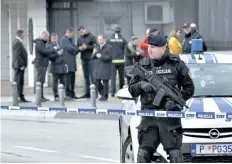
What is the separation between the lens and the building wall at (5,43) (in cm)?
2581

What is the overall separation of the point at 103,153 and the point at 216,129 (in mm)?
3915

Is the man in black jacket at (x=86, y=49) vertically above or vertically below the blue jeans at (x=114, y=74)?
above

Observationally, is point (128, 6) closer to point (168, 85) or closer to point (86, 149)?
point (86, 149)

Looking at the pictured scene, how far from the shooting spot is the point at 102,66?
20.2 m

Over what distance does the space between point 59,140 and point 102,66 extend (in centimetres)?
626

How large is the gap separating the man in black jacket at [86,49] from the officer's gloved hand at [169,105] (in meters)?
12.9

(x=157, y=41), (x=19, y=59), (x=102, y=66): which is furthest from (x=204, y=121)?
(x=19, y=59)

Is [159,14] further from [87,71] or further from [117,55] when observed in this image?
[87,71]

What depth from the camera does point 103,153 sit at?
12.4 meters

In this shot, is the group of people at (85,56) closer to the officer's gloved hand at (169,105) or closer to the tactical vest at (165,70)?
the tactical vest at (165,70)

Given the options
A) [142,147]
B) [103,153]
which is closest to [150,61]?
[142,147]

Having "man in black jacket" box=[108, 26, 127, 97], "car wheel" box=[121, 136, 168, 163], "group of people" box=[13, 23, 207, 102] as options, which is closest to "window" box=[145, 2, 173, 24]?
"man in black jacket" box=[108, 26, 127, 97]

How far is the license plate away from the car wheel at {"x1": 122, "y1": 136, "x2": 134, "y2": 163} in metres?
1.00

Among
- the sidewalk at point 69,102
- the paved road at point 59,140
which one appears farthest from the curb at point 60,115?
the sidewalk at point 69,102
